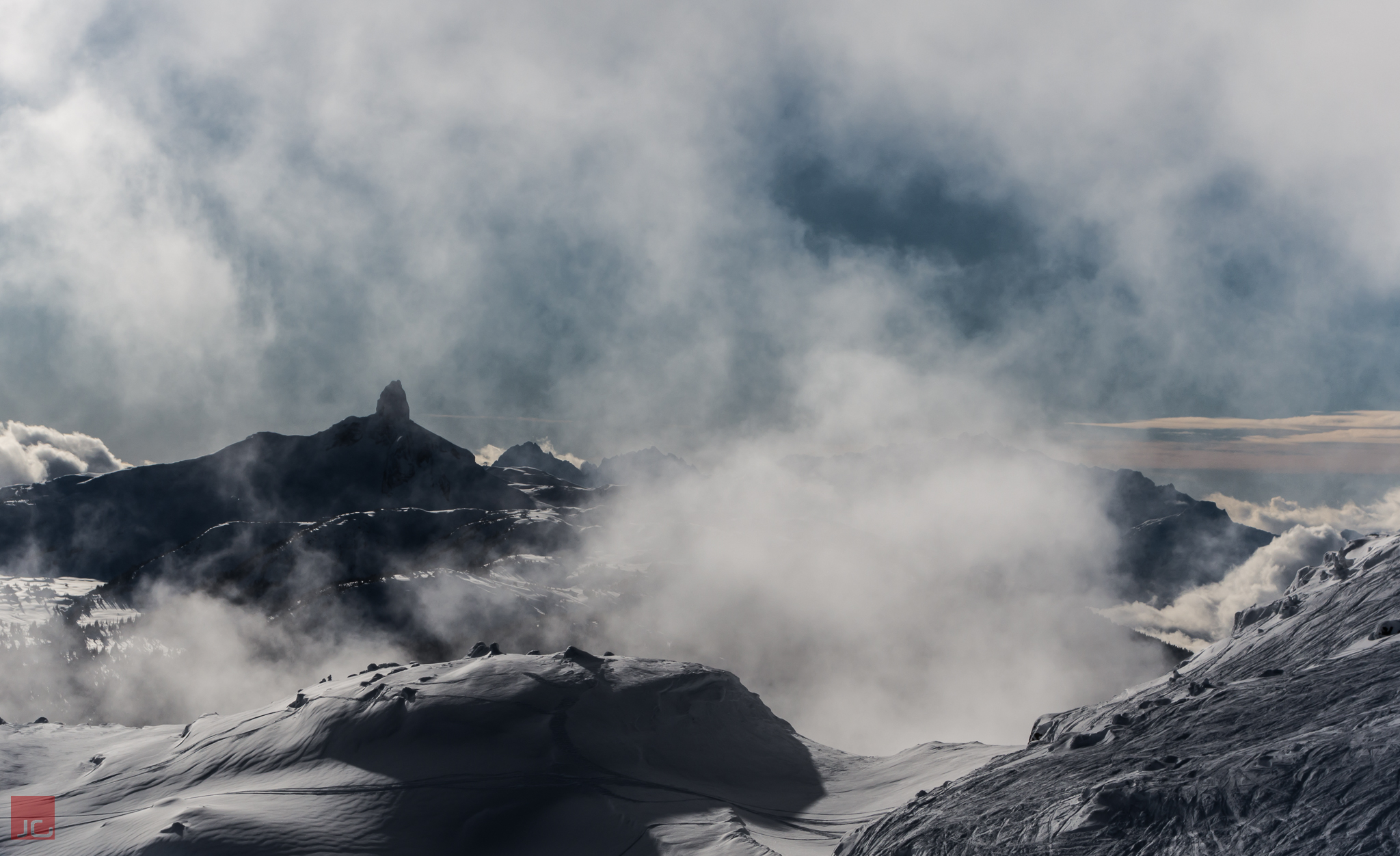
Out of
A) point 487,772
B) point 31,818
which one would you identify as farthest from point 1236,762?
point 31,818

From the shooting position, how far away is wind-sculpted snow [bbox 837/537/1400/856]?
12094 mm

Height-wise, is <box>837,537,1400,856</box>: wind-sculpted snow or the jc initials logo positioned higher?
the jc initials logo

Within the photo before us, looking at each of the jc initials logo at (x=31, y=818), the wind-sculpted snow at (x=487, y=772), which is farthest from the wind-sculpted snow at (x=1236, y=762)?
the jc initials logo at (x=31, y=818)

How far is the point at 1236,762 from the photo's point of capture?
1362 centimetres

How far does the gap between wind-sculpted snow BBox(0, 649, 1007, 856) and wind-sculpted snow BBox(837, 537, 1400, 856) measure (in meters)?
7.12

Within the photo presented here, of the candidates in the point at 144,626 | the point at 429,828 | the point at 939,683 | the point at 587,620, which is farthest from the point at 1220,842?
the point at 144,626

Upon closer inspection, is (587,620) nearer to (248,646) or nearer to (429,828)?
(248,646)

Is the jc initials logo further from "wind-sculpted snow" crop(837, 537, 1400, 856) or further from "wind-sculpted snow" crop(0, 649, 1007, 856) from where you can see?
"wind-sculpted snow" crop(837, 537, 1400, 856)

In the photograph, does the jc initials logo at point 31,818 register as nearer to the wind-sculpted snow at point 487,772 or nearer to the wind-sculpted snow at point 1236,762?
the wind-sculpted snow at point 487,772

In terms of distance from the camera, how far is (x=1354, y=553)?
22.4m

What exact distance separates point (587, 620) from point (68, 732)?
121 meters

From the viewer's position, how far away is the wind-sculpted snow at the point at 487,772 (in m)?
22.4

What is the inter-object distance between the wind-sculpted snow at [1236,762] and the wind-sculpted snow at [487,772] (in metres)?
7.12

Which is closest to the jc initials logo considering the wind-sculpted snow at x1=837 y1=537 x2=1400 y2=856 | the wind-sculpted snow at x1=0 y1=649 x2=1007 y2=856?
the wind-sculpted snow at x1=0 y1=649 x2=1007 y2=856
